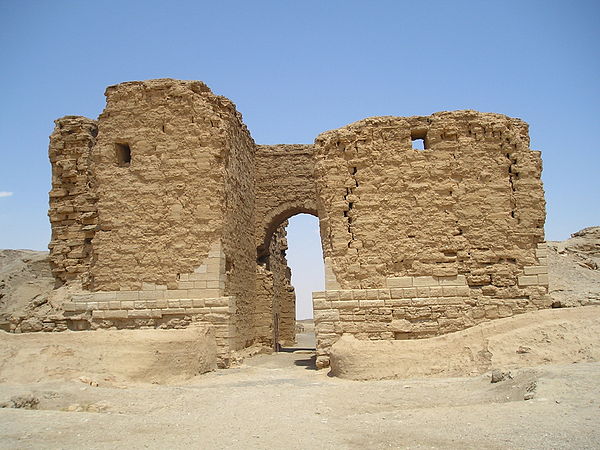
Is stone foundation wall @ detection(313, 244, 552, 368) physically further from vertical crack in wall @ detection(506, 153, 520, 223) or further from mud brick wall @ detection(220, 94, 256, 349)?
mud brick wall @ detection(220, 94, 256, 349)

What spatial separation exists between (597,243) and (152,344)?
15.7 meters

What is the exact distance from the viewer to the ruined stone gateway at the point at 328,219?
914 centimetres

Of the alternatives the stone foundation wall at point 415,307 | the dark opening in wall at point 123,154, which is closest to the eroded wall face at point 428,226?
the stone foundation wall at point 415,307

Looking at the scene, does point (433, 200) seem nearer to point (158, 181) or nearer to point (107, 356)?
point (158, 181)

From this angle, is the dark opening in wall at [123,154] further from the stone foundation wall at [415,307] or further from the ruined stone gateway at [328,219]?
the stone foundation wall at [415,307]

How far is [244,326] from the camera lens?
39.2 ft

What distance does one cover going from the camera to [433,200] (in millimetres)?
9461

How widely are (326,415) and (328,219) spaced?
15.5 ft

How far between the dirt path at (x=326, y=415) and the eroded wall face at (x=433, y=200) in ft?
8.81

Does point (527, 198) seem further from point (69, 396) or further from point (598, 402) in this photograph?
point (69, 396)

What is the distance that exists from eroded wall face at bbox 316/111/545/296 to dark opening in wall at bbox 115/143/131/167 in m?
4.29

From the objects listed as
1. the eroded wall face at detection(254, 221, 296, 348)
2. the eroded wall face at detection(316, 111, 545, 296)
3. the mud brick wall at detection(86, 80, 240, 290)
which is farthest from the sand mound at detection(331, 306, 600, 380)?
the eroded wall face at detection(254, 221, 296, 348)

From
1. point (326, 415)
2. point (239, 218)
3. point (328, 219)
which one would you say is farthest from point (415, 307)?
point (239, 218)

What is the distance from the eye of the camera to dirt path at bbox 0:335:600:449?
169 inches
